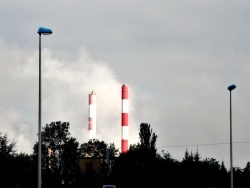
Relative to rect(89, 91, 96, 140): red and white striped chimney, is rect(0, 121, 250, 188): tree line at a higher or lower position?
lower

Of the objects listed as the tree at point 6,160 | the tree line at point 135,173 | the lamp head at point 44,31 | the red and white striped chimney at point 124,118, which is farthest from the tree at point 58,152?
the lamp head at point 44,31

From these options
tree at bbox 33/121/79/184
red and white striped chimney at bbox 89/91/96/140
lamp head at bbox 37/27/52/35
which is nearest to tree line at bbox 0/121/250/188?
tree at bbox 33/121/79/184

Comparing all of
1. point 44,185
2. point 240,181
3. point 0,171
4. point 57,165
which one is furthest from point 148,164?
point 0,171

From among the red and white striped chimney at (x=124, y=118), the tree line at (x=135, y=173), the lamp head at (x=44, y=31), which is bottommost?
the tree line at (x=135, y=173)

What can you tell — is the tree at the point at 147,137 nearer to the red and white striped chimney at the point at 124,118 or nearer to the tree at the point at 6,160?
the red and white striped chimney at the point at 124,118

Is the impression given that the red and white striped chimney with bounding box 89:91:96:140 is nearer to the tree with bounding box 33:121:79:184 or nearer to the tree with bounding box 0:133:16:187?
the tree with bounding box 33:121:79:184

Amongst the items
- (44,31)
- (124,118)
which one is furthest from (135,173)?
(44,31)

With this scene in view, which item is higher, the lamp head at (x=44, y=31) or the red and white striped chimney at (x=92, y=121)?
the red and white striped chimney at (x=92, y=121)

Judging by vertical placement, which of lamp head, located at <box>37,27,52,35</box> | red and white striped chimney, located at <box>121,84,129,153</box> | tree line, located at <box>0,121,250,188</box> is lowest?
tree line, located at <box>0,121,250,188</box>

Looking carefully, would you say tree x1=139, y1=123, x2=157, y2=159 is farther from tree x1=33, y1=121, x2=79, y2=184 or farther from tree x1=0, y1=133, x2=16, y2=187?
tree x1=0, y1=133, x2=16, y2=187

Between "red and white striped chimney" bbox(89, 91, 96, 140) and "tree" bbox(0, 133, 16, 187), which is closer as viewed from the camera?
"tree" bbox(0, 133, 16, 187)

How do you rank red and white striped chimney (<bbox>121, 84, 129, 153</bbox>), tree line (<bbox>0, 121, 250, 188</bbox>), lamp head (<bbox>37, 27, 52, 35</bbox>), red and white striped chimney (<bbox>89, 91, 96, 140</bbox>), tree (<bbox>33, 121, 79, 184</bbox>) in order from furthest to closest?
red and white striped chimney (<bbox>89, 91, 96, 140</bbox>)
red and white striped chimney (<bbox>121, 84, 129, 153</bbox>)
tree (<bbox>33, 121, 79, 184</bbox>)
tree line (<bbox>0, 121, 250, 188</bbox>)
lamp head (<bbox>37, 27, 52, 35</bbox>)

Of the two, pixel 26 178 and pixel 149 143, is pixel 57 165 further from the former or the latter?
pixel 26 178

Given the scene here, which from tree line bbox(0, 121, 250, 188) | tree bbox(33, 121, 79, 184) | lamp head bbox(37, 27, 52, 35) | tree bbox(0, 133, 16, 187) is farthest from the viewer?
tree bbox(33, 121, 79, 184)
